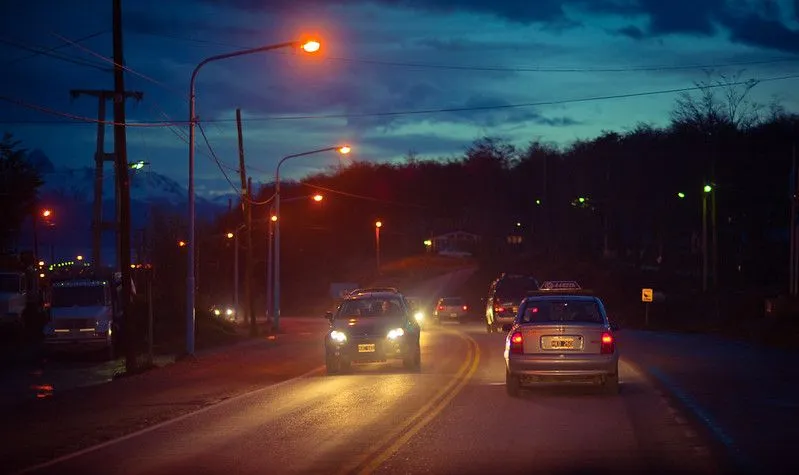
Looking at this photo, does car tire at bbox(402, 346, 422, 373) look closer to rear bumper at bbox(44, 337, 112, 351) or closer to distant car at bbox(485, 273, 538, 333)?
rear bumper at bbox(44, 337, 112, 351)

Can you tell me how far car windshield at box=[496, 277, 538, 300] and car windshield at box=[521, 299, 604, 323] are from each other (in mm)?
24959

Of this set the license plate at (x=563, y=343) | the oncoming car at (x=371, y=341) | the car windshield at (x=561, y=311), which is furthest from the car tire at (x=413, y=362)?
the license plate at (x=563, y=343)

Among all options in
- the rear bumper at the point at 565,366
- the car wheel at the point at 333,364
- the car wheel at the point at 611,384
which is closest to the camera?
the rear bumper at the point at 565,366

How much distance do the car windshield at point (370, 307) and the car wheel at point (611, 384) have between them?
26.4ft

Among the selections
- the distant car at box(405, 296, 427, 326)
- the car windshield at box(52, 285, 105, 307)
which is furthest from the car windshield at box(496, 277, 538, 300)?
the car windshield at box(52, 285, 105, 307)

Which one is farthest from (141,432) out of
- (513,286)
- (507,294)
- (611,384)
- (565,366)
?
(513,286)

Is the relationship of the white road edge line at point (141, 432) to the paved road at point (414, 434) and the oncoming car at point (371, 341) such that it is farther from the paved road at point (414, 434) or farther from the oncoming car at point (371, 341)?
the oncoming car at point (371, 341)

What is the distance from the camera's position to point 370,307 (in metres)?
25.9

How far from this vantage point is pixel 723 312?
2368 inches

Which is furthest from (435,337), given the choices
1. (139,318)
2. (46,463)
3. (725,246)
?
(725,246)

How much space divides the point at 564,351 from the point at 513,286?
26.5 metres

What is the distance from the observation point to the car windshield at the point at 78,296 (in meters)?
36.1

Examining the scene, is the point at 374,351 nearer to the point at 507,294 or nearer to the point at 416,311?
the point at 416,311

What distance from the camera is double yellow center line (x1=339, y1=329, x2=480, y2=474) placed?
11297 millimetres
